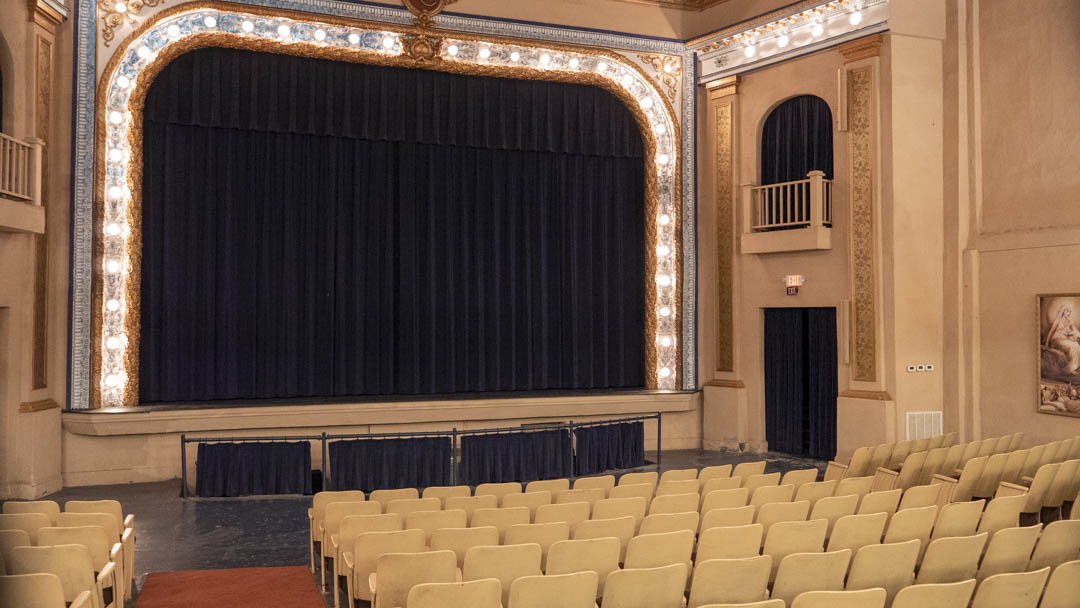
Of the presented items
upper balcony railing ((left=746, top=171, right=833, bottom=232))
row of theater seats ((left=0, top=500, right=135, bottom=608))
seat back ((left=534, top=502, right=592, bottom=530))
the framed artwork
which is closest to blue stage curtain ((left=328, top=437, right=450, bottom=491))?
row of theater seats ((left=0, top=500, right=135, bottom=608))

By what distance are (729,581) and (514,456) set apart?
7836mm

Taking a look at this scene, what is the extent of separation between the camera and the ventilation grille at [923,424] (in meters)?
13.4

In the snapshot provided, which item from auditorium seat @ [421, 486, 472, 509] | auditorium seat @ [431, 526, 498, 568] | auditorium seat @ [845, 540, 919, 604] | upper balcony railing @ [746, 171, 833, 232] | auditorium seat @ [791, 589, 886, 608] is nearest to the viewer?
auditorium seat @ [791, 589, 886, 608]

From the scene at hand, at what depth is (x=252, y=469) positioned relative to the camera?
Result: 1191cm

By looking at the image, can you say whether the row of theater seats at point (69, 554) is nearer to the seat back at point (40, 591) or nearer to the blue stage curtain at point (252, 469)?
the seat back at point (40, 591)

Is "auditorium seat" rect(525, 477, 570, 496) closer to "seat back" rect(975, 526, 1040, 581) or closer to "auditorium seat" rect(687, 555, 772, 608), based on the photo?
→ "auditorium seat" rect(687, 555, 772, 608)

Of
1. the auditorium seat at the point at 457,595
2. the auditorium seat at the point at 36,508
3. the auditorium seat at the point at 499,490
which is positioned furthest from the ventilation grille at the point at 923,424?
the auditorium seat at the point at 36,508

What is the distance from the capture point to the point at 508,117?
16.4 metres

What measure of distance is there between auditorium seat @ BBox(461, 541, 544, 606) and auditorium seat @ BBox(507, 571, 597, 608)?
0.62 metres

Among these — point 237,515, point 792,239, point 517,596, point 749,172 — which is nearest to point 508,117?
point 749,172

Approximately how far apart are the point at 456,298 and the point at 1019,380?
9.15m

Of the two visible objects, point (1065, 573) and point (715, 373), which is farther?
point (715, 373)

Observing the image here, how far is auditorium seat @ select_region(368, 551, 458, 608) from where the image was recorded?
536 centimetres

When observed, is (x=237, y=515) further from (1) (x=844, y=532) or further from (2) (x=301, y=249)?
(1) (x=844, y=532)
